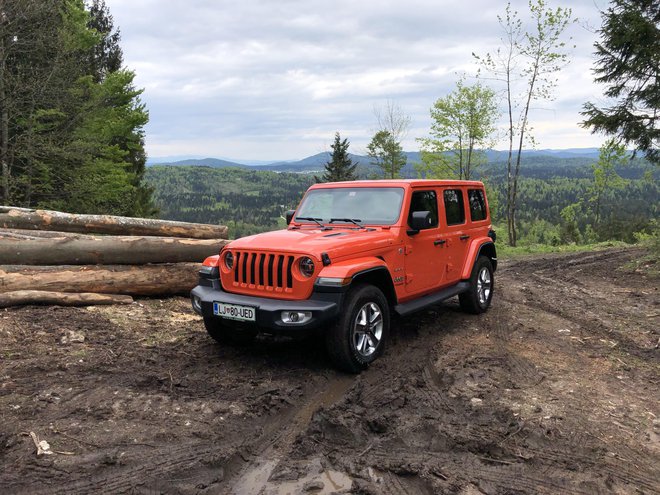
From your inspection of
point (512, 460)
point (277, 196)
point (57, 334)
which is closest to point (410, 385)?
point (512, 460)

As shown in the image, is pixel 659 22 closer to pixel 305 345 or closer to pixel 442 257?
pixel 442 257

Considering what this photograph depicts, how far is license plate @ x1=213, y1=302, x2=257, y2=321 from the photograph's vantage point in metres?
4.61

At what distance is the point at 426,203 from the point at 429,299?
126 cm

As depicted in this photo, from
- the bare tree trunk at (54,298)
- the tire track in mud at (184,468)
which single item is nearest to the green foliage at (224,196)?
the bare tree trunk at (54,298)

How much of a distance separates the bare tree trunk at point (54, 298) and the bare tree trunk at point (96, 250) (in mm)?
602

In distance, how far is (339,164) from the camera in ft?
137

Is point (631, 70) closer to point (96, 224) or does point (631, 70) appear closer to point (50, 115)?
point (96, 224)

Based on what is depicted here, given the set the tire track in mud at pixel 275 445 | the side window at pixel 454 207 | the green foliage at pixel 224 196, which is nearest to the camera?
the tire track in mud at pixel 275 445

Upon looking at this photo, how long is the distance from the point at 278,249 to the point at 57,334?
291 cm

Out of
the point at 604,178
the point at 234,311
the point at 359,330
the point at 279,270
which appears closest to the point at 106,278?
the point at 234,311

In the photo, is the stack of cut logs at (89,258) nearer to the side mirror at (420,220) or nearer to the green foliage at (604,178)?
the side mirror at (420,220)

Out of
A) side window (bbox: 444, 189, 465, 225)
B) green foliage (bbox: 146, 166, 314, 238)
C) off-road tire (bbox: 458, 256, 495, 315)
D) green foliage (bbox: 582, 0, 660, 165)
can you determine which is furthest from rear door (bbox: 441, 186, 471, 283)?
green foliage (bbox: 146, 166, 314, 238)

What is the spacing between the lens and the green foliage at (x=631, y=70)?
12672 millimetres

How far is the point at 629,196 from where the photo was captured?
159375 mm
